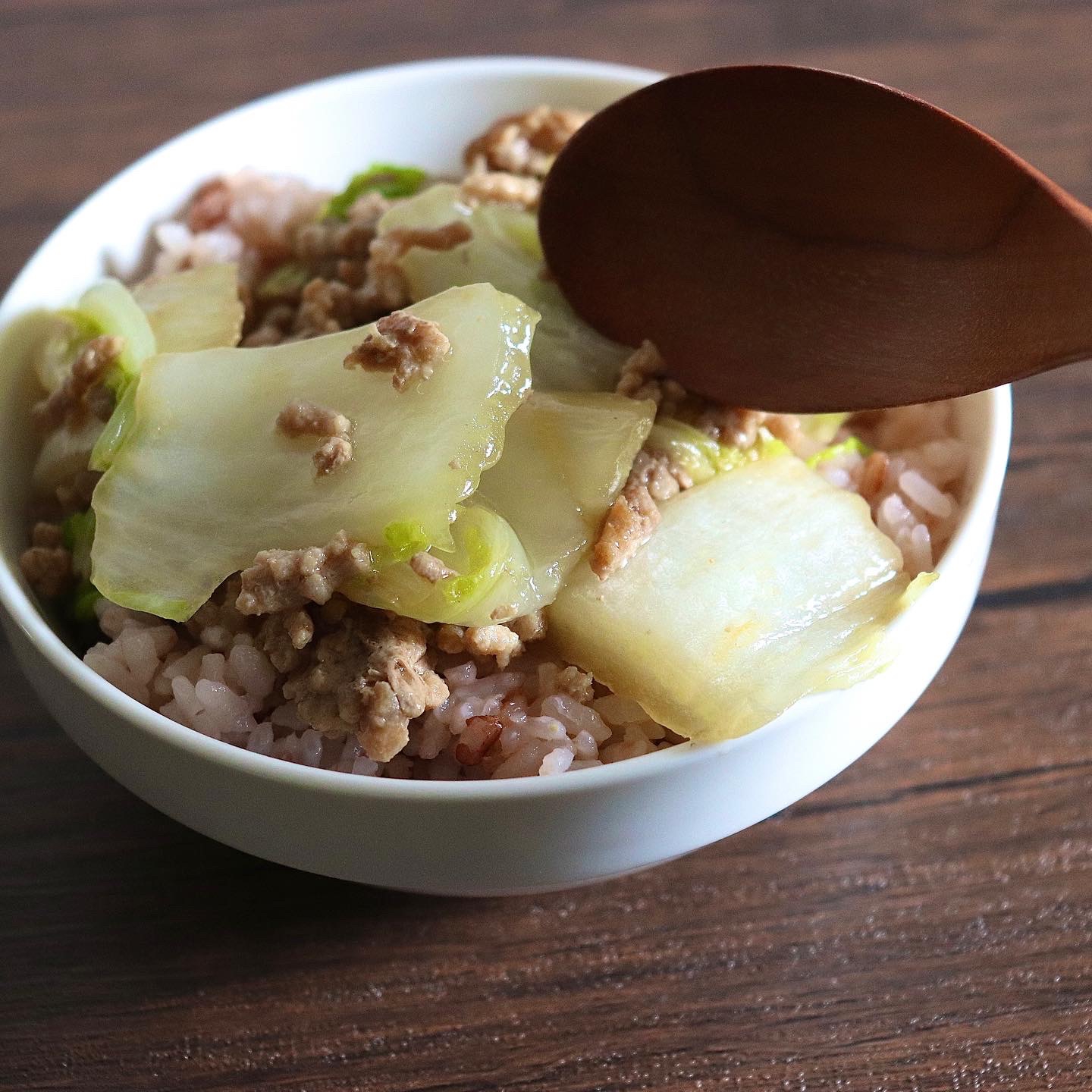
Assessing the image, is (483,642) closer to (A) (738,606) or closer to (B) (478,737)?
(B) (478,737)

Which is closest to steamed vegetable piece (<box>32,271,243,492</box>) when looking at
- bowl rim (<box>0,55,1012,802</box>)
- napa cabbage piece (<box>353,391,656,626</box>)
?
bowl rim (<box>0,55,1012,802</box>)

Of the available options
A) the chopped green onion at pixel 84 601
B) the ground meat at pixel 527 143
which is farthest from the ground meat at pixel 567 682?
the ground meat at pixel 527 143

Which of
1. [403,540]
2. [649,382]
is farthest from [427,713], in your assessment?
→ [649,382]

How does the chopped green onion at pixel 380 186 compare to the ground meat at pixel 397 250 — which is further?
the chopped green onion at pixel 380 186

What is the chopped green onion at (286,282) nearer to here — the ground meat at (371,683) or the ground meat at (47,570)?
the ground meat at (47,570)

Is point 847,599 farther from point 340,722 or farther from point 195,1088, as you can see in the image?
point 195,1088

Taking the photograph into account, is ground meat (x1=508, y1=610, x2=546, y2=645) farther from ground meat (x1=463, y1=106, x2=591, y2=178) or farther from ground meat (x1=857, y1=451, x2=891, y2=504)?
ground meat (x1=463, y1=106, x2=591, y2=178)
